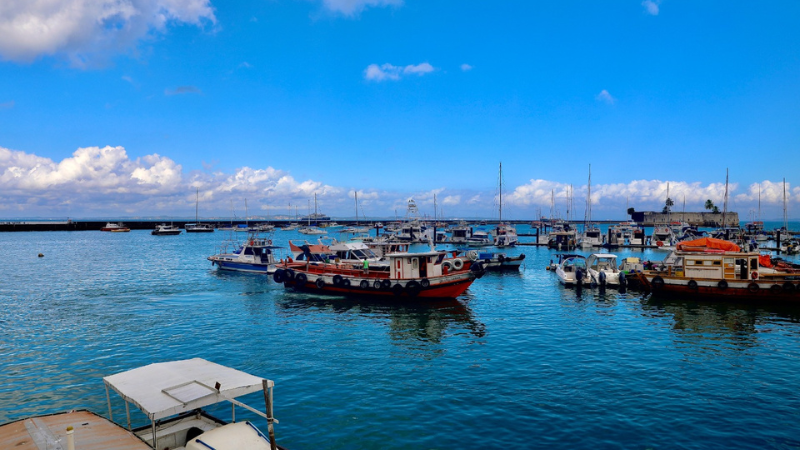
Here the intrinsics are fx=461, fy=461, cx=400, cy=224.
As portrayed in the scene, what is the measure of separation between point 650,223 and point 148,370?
219909mm

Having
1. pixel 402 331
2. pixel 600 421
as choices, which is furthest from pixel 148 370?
pixel 402 331

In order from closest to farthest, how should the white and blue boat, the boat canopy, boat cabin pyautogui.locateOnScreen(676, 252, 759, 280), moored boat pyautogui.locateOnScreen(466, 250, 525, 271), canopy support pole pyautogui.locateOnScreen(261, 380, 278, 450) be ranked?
canopy support pole pyautogui.locateOnScreen(261, 380, 278, 450), boat cabin pyautogui.locateOnScreen(676, 252, 759, 280), the boat canopy, the white and blue boat, moored boat pyautogui.locateOnScreen(466, 250, 525, 271)

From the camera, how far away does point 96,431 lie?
9.96 meters

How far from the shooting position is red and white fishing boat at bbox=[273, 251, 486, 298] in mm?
36531

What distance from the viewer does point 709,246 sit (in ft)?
126

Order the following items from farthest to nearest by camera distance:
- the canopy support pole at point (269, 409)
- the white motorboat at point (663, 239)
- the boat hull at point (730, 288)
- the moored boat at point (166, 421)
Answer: the white motorboat at point (663, 239), the boat hull at point (730, 288), the canopy support pole at point (269, 409), the moored boat at point (166, 421)

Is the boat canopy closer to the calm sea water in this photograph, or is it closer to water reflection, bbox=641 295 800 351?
water reflection, bbox=641 295 800 351

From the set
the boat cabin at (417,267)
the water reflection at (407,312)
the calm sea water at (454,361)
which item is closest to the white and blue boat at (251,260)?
the calm sea water at (454,361)

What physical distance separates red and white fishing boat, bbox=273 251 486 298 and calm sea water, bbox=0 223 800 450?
3.70 feet

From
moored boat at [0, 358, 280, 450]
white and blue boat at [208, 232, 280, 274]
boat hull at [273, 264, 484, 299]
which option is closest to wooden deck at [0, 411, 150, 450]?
moored boat at [0, 358, 280, 450]

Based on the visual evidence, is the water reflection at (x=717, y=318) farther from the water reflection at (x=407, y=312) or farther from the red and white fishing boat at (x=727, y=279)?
the water reflection at (x=407, y=312)

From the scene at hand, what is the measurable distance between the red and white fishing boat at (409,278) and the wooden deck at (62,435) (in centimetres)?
2686

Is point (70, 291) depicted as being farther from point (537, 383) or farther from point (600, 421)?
point (600, 421)

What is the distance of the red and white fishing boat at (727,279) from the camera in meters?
33.6
